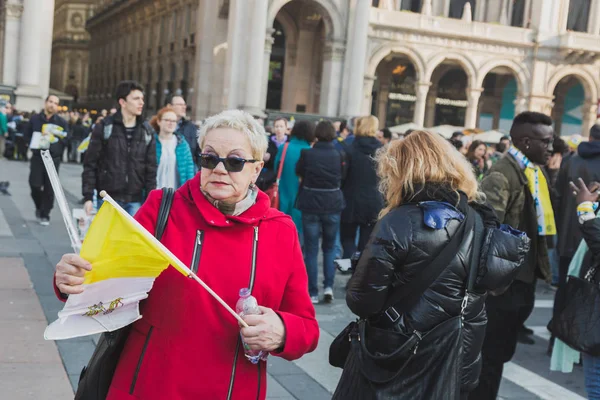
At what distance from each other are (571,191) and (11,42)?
2989 cm

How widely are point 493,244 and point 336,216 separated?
5.23m

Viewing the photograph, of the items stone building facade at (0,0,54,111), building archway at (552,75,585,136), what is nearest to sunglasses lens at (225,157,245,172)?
stone building facade at (0,0,54,111)

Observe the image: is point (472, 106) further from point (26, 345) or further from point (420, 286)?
point (420, 286)

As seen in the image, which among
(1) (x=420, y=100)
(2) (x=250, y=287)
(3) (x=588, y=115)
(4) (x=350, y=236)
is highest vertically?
(3) (x=588, y=115)

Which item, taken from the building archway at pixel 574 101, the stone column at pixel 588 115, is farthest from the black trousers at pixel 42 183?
the stone column at pixel 588 115

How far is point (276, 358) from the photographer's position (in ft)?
19.9

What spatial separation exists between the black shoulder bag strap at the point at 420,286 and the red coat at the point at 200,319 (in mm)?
680

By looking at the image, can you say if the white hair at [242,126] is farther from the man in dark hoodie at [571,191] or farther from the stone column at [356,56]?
the stone column at [356,56]

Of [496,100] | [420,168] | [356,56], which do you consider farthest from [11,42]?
[420,168]

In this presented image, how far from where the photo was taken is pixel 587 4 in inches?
1706

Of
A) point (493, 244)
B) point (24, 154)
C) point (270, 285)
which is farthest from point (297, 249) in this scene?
point (24, 154)

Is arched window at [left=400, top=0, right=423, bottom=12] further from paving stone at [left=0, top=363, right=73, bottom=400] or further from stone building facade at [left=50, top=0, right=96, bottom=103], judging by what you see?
stone building facade at [left=50, top=0, right=96, bottom=103]

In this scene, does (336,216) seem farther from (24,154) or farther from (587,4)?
(587,4)

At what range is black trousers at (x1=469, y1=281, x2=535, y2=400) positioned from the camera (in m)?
4.85
